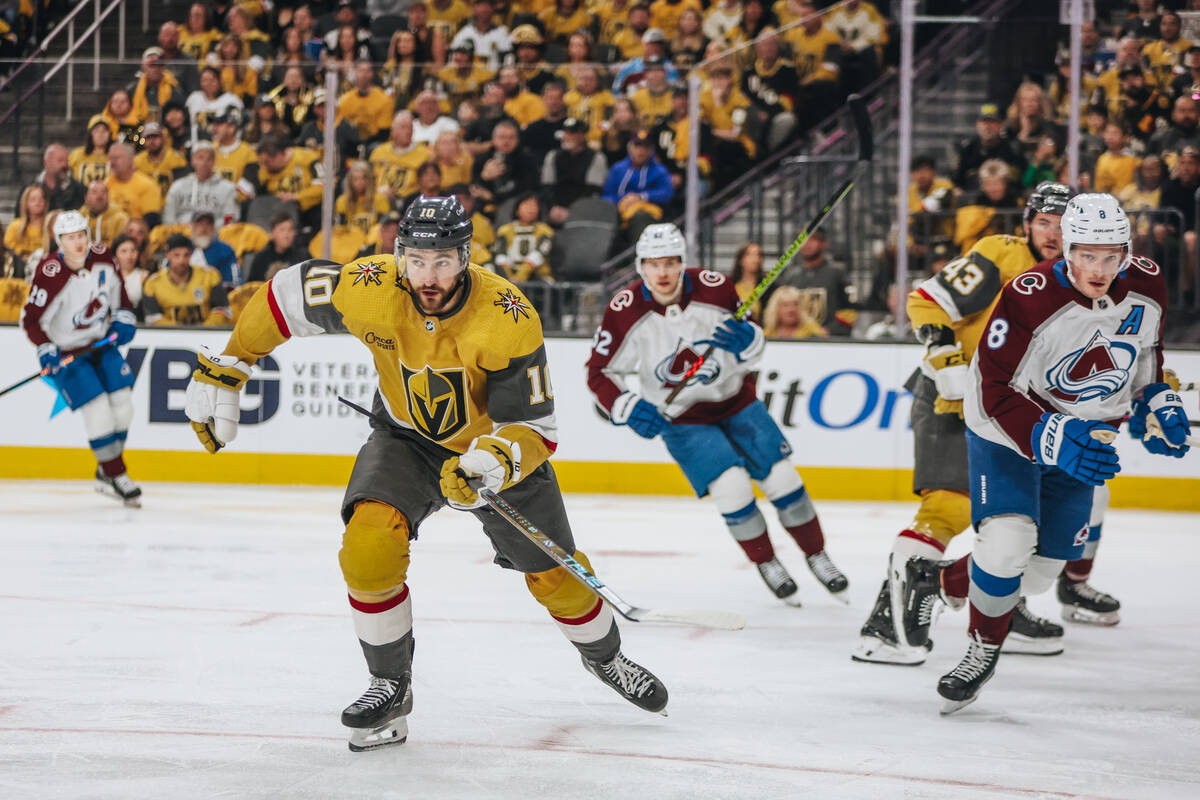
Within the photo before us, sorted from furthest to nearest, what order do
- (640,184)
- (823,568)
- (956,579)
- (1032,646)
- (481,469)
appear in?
(640,184), (823,568), (1032,646), (956,579), (481,469)

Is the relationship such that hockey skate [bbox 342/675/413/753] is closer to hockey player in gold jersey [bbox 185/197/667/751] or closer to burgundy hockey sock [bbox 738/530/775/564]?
hockey player in gold jersey [bbox 185/197/667/751]

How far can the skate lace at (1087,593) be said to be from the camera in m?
4.75

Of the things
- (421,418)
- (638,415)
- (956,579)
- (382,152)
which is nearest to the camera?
(421,418)

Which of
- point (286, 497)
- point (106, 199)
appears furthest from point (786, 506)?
point (106, 199)

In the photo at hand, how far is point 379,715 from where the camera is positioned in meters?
3.01

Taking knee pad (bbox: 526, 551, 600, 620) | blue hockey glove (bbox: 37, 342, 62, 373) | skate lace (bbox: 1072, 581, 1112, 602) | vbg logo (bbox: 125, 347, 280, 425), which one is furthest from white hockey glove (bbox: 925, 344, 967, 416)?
vbg logo (bbox: 125, 347, 280, 425)

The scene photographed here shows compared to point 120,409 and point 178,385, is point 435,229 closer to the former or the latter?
point 120,409

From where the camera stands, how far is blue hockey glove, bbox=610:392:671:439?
491 cm

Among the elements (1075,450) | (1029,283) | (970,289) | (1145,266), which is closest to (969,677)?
(1075,450)

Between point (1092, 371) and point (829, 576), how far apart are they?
5.67ft

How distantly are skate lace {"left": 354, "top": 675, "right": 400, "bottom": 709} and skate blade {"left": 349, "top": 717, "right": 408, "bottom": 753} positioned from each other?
0.05m

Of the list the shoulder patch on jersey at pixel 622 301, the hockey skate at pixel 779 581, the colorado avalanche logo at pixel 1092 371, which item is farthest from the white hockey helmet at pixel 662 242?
the colorado avalanche logo at pixel 1092 371

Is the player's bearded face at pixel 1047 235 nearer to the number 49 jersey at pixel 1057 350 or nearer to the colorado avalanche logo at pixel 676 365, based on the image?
the number 49 jersey at pixel 1057 350

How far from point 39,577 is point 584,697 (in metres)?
2.51
